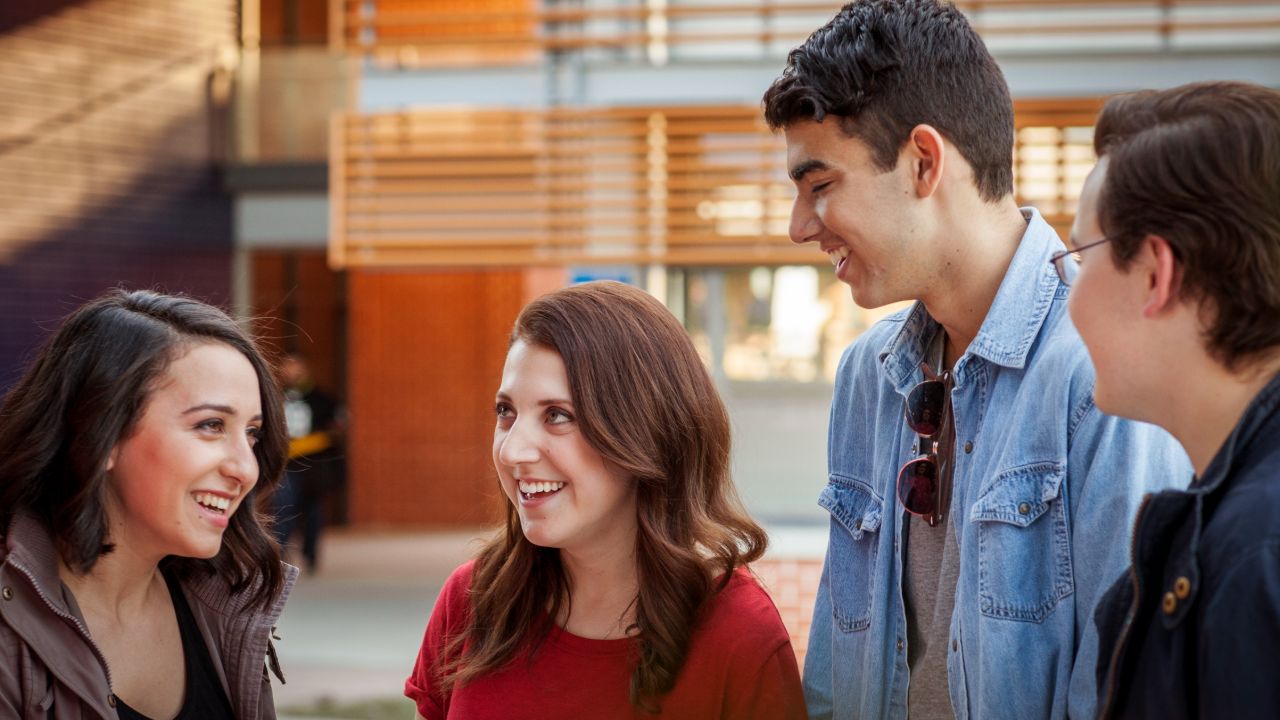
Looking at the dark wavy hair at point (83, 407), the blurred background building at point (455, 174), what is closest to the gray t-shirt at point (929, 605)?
the dark wavy hair at point (83, 407)

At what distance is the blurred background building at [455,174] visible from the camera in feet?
27.1

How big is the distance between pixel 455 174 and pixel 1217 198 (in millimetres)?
8235

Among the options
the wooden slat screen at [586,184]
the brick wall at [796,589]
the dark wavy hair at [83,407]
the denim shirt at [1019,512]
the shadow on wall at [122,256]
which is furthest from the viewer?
the shadow on wall at [122,256]

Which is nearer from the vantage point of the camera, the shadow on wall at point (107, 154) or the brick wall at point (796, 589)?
the brick wall at point (796, 589)

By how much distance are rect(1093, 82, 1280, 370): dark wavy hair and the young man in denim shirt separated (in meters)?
0.48

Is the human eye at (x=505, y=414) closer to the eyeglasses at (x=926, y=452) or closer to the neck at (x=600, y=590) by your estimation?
the neck at (x=600, y=590)

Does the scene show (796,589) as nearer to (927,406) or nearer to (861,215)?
(927,406)

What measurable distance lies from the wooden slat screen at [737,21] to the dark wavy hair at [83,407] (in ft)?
15.6

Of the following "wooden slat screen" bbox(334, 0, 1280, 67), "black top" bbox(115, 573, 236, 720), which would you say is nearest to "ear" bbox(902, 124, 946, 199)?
"black top" bbox(115, 573, 236, 720)

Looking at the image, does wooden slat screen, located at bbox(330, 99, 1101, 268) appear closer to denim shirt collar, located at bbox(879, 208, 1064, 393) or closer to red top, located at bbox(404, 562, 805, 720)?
denim shirt collar, located at bbox(879, 208, 1064, 393)

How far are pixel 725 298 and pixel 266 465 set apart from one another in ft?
28.7

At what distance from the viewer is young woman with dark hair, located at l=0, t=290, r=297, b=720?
7.39 ft

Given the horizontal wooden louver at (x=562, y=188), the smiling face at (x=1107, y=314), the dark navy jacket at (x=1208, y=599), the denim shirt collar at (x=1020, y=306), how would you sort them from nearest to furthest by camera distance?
the dark navy jacket at (x=1208, y=599)
the smiling face at (x=1107, y=314)
the denim shirt collar at (x=1020, y=306)
the horizontal wooden louver at (x=562, y=188)

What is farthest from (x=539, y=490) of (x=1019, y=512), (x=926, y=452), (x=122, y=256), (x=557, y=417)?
(x=122, y=256)
